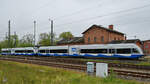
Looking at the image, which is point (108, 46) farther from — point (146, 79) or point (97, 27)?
point (97, 27)

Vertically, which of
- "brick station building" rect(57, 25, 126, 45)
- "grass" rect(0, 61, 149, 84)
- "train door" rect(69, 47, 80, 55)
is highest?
"brick station building" rect(57, 25, 126, 45)

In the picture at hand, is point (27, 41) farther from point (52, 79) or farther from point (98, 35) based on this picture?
point (52, 79)

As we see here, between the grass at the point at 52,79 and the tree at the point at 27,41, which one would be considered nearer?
the grass at the point at 52,79

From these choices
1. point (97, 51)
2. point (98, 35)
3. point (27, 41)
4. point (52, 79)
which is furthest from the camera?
point (27, 41)

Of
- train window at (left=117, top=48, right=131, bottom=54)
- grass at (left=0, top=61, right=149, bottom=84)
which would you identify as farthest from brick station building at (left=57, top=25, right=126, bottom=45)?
grass at (left=0, top=61, right=149, bottom=84)

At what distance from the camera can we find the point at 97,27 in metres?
38.9

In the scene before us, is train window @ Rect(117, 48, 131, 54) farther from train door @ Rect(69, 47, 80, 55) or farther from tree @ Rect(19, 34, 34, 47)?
tree @ Rect(19, 34, 34, 47)

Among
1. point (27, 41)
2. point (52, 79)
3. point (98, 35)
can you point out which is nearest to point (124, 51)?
point (52, 79)

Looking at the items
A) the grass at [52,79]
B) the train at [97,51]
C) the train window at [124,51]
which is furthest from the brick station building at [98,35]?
the grass at [52,79]

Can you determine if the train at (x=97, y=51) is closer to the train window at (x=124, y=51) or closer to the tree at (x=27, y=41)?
the train window at (x=124, y=51)

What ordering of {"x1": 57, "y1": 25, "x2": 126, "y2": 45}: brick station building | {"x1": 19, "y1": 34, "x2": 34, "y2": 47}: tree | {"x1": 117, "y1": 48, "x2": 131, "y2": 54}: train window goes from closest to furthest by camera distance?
1. {"x1": 117, "y1": 48, "x2": 131, "y2": 54}: train window
2. {"x1": 57, "y1": 25, "x2": 126, "y2": 45}: brick station building
3. {"x1": 19, "y1": 34, "x2": 34, "y2": 47}: tree

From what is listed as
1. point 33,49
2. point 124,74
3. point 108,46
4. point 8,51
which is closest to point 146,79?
point 124,74

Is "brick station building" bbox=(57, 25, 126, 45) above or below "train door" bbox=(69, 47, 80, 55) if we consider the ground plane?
above

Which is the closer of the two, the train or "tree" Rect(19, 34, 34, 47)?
the train
